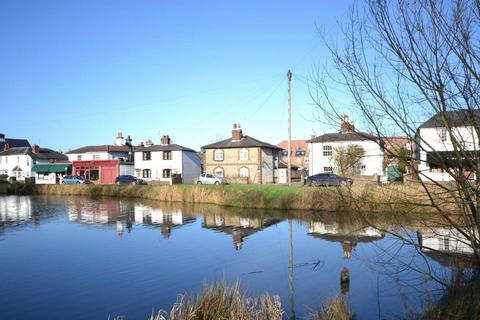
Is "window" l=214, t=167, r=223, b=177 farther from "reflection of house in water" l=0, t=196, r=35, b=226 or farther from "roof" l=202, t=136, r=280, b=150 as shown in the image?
"reflection of house in water" l=0, t=196, r=35, b=226

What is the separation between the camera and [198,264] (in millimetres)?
15172

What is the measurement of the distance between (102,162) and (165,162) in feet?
35.8

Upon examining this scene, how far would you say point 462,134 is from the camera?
6.27m

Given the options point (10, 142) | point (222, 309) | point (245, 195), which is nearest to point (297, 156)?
point (245, 195)

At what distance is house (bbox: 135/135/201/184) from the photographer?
197 ft

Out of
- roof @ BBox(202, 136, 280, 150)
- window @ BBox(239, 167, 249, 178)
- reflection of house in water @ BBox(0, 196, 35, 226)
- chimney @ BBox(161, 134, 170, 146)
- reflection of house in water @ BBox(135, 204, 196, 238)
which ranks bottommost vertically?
reflection of house in water @ BBox(135, 204, 196, 238)

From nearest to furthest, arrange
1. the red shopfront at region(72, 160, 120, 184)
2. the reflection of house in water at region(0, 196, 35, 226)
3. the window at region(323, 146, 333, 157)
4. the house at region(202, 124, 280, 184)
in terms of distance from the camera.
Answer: the reflection of house in water at region(0, 196, 35, 226)
the window at region(323, 146, 333, 157)
the house at region(202, 124, 280, 184)
the red shopfront at region(72, 160, 120, 184)

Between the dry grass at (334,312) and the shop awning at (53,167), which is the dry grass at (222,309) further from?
the shop awning at (53,167)

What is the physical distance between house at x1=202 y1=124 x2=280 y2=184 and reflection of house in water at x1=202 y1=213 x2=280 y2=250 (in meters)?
24.2

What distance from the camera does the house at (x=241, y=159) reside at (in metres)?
53.9

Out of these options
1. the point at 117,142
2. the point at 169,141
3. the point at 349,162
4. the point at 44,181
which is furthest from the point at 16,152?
the point at 349,162

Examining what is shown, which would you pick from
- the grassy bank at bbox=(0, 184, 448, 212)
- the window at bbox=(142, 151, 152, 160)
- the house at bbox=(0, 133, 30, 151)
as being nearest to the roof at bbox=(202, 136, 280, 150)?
the window at bbox=(142, 151, 152, 160)

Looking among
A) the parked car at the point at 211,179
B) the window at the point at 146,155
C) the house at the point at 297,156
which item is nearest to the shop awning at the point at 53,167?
the window at the point at 146,155

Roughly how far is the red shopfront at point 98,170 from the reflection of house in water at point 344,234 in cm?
4587
